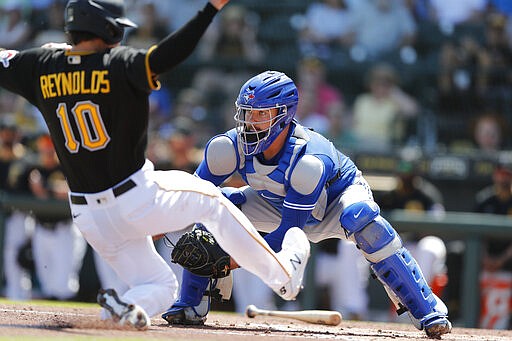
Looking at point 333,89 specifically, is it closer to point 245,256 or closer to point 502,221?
point 502,221

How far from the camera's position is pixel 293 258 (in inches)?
182

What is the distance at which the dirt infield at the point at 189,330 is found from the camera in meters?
4.23

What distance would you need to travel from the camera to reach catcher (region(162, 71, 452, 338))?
503 cm

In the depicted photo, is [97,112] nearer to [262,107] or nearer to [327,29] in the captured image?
[262,107]

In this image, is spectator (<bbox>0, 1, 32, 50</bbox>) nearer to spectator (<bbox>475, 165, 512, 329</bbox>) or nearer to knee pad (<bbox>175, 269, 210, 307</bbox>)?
spectator (<bbox>475, 165, 512, 329</bbox>)

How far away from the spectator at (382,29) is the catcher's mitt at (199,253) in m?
7.08

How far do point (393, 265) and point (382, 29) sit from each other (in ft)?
23.2

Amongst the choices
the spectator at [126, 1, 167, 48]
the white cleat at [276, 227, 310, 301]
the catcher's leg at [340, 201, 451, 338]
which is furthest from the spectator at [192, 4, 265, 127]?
the white cleat at [276, 227, 310, 301]

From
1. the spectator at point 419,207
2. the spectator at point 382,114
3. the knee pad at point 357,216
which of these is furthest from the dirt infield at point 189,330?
the spectator at point 382,114

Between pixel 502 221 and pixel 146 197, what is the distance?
5405 millimetres

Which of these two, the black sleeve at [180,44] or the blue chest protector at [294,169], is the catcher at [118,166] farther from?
the blue chest protector at [294,169]

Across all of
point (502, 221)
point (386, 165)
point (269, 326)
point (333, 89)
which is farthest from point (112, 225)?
point (333, 89)

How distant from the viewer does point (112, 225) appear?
169 inches

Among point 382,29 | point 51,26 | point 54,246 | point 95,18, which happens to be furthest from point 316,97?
point 95,18
